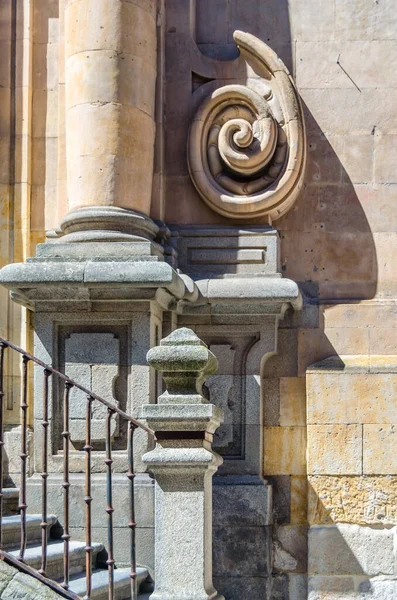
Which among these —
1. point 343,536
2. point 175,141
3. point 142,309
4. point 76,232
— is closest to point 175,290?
point 142,309

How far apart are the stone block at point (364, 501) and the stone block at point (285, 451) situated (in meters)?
0.32

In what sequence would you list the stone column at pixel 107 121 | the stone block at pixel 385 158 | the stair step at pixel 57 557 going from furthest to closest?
the stone block at pixel 385 158, the stone column at pixel 107 121, the stair step at pixel 57 557

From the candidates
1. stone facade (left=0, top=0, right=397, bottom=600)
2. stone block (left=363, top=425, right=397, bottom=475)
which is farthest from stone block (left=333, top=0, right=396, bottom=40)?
stone block (left=363, top=425, right=397, bottom=475)

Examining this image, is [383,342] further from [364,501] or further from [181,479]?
[181,479]

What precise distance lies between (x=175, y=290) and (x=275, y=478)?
160 centimetres

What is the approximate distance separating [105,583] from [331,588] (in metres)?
2.04

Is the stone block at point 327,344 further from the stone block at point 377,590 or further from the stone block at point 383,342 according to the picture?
the stone block at point 377,590

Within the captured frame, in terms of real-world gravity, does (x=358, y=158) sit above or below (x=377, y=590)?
above

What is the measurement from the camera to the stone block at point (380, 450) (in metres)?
8.96

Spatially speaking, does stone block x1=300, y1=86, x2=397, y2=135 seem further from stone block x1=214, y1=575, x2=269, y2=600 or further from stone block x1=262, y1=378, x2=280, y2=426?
stone block x1=214, y1=575, x2=269, y2=600

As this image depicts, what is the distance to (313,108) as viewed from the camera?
31.2 feet

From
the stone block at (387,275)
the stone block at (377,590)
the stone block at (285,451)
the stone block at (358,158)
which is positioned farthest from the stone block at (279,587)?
the stone block at (358,158)

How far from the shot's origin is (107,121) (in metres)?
8.91

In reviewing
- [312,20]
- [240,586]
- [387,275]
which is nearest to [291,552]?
[240,586]
